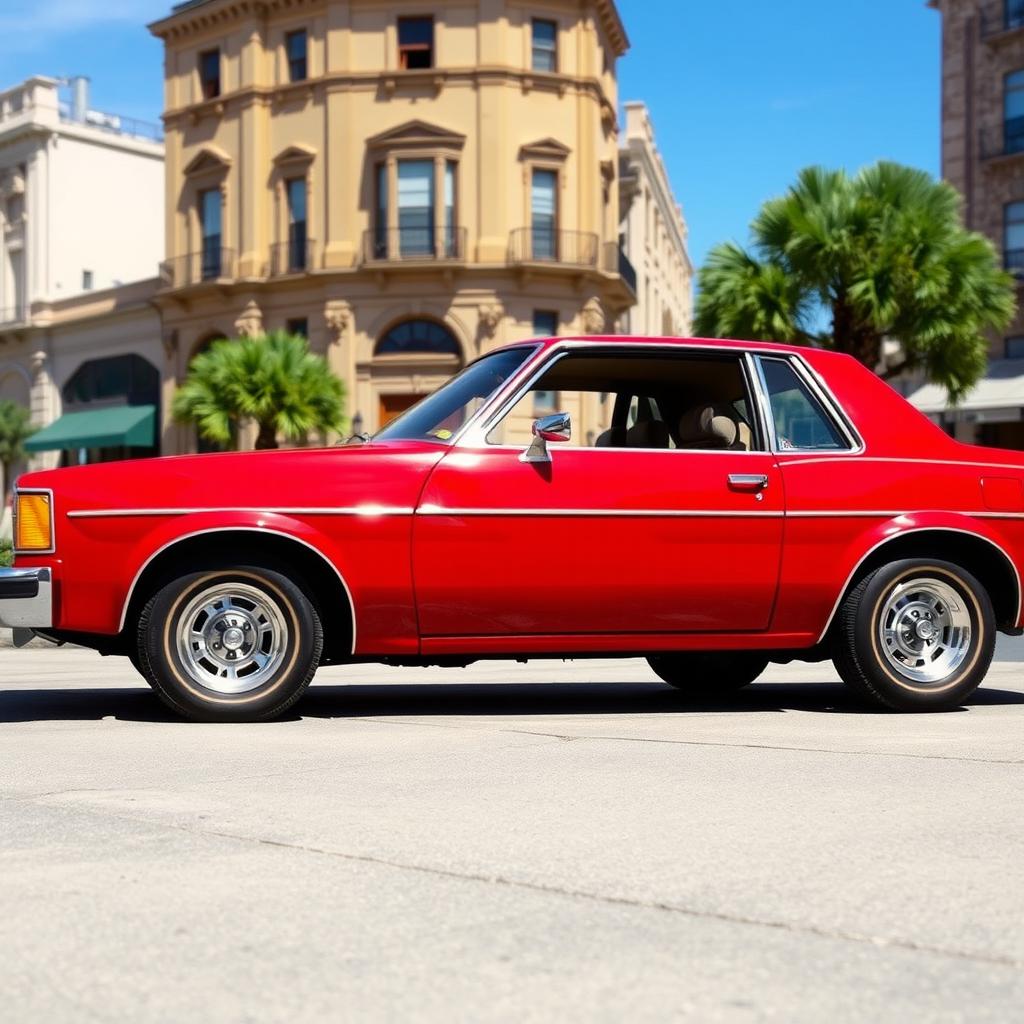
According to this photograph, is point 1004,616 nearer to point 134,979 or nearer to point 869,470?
point 869,470

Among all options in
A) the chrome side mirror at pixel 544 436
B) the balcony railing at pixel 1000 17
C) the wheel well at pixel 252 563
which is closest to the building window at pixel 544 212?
the balcony railing at pixel 1000 17

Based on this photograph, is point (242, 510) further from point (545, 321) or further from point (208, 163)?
point (208, 163)

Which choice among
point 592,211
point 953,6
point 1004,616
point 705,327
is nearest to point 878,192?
point 705,327

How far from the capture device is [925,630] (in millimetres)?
7441

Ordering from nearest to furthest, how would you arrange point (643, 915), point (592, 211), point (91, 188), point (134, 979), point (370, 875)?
point (134, 979) < point (643, 915) < point (370, 875) < point (592, 211) < point (91, 188)

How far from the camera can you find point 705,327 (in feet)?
89.0

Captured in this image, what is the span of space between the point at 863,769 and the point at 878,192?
22898 millimetres

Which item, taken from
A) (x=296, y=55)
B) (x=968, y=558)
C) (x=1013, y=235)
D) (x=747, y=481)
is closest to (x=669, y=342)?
(x=747, y=481)

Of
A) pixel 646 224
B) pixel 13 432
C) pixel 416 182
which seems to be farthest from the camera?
pixel 646 224

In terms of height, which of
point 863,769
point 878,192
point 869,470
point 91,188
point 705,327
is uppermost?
point 91,188

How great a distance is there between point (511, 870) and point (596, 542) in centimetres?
320

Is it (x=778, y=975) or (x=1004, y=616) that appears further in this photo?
(x=1004, y=616)

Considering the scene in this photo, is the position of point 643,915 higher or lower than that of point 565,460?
lower

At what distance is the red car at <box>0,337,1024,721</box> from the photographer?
6723 millimetres
